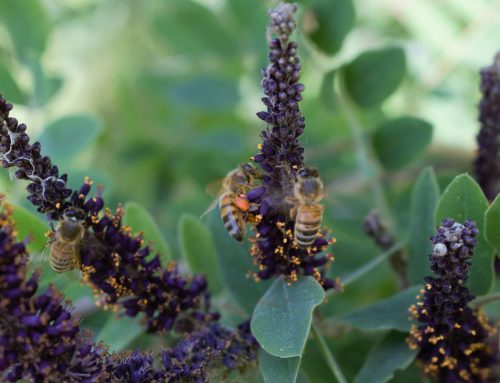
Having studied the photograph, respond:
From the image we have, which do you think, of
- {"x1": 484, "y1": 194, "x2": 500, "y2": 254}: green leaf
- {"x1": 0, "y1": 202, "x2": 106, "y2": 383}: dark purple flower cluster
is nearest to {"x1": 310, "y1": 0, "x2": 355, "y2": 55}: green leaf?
{"x1": 484, "y1": 194, "x2": 500, "y2": 254}: green leaf

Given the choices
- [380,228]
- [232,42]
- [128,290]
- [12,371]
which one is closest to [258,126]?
[232,42]

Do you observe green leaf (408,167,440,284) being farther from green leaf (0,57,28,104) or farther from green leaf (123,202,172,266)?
green leaf (0,57,28,104)

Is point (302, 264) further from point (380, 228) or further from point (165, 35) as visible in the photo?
point (165, 35)

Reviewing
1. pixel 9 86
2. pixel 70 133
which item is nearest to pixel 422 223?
pixel 70 133

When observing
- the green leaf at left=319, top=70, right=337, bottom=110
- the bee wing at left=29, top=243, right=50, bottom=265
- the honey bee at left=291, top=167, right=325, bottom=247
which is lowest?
the honey bee at left=291, top=167, right=325, bottom=247

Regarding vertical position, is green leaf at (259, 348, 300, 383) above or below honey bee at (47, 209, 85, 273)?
below

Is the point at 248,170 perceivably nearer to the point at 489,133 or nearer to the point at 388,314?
the point at 388,314

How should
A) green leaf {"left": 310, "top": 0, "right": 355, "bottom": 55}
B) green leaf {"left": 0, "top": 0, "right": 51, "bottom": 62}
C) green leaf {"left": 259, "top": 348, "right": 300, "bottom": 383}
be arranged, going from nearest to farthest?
1. green leaf {"left": 259, "top": 348, "right": 300, "bottom": 383}
2. green leaf {"left": 310, "top": 0, "right": 355, "bottom": 55}
3. green leaf {"left": 0, "top": 0, "right": 51, "bottom": 62}
